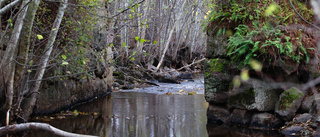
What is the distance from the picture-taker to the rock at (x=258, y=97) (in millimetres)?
6699

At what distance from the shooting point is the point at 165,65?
25.4m

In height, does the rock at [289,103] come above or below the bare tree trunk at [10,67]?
below

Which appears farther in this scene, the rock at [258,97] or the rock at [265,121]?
the rock at [258,97]

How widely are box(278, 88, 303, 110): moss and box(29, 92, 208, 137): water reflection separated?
1.83m

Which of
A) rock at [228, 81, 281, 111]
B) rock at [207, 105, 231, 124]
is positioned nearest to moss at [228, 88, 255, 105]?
rock at [228, 81, 281, 111]

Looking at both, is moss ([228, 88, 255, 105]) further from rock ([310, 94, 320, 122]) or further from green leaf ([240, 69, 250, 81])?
rock ([310, 94, 320, 122])

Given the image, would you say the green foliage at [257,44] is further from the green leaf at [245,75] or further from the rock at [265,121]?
the rock at [265,121]

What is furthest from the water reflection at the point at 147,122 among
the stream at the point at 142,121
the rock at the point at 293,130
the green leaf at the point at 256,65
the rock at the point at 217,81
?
the green leaf at the point at 256,65

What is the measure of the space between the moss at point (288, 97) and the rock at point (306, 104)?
167mm

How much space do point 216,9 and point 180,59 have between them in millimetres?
19757

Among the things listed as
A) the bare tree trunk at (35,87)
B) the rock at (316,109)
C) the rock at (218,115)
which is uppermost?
the bare tree trunk at (35,87)

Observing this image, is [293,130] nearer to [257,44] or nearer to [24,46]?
[257,44]

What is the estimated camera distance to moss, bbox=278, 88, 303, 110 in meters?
6.27

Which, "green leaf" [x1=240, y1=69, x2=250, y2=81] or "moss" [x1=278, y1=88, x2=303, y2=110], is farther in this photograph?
"green leaf" [x1=240, y1=69, x2=250, y2=81]
